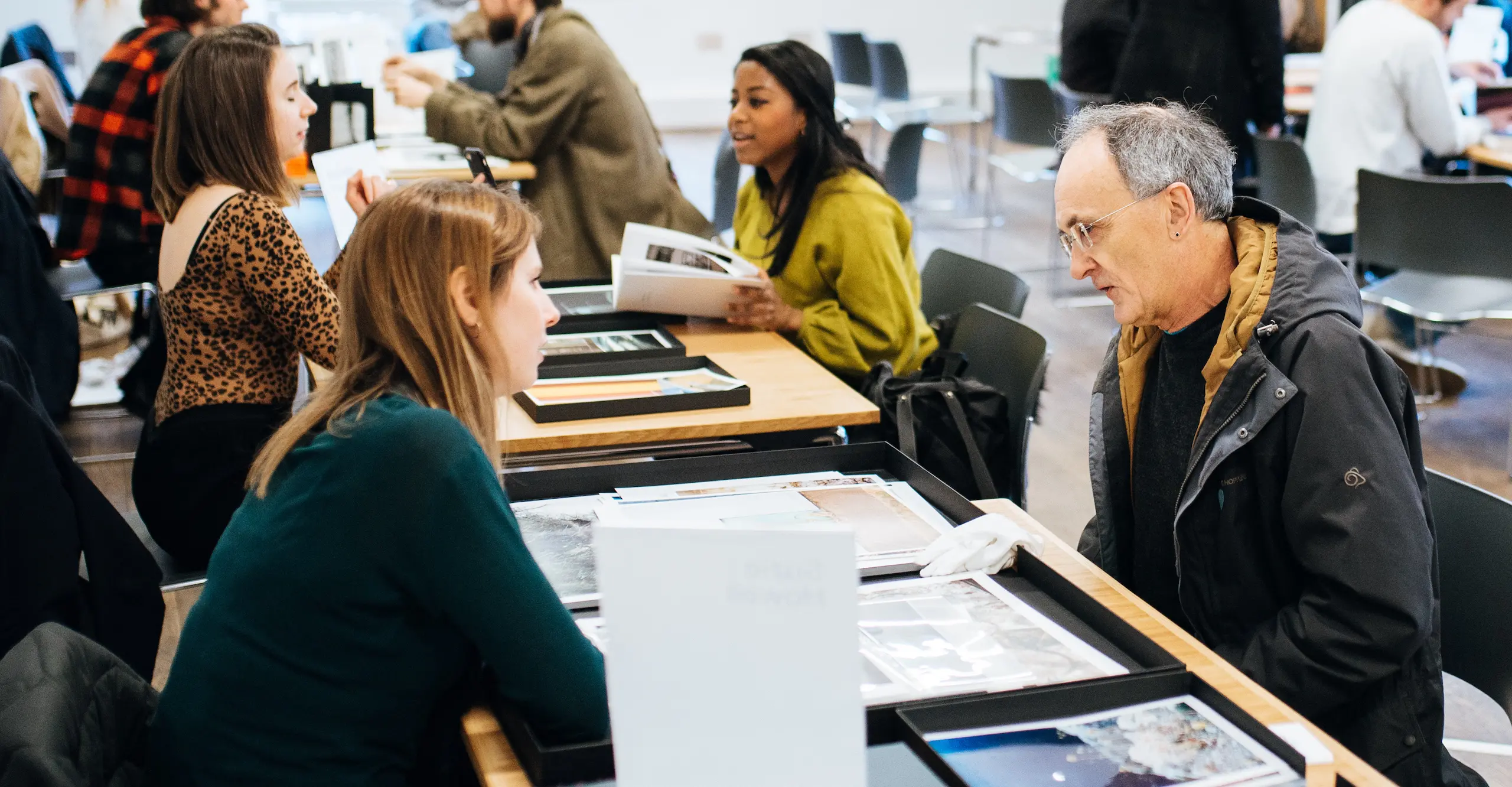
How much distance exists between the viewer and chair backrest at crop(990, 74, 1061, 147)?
19.6ft

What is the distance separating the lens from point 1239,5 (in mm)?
4262

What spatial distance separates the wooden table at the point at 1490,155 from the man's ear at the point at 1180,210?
10.8 feet

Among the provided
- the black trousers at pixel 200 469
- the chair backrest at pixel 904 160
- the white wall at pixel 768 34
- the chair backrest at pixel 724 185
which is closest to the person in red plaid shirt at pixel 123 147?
the black trousers at pixel 200 469

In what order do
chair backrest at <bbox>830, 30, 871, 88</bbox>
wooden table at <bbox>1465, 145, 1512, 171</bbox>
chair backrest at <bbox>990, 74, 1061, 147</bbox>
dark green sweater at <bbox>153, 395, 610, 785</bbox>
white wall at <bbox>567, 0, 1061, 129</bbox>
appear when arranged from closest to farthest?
dark green sweater at <bbox>153, 395, 610, 785</bbox>, wooden table at <bbox>1465, 145, 1512, 171</bbox>, chair backrest at <bbox>990, 74, 1061, 147</bbox>, chair backrest at <bbox>830, 30, 871, 88</bbox>, white wall at <bbox>567, 0, 1061, 129</bbox>

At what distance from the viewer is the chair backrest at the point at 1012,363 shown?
247 centimetres

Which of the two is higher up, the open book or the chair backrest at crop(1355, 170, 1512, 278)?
the open book

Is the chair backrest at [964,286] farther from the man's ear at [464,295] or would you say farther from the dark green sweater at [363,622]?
the dark green sweater at [363,622]

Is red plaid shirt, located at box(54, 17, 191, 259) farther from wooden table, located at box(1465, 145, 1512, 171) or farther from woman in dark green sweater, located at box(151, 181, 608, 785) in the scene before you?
wooden table, located at box(1465, 145, 1512, 171)

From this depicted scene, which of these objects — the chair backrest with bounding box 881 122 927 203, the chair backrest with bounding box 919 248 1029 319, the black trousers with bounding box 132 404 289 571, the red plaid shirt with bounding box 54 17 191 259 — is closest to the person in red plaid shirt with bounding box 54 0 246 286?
the red plaid shirt with bounding box 54 17 191 259

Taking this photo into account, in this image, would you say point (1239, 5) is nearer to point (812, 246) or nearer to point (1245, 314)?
point (812, 246)

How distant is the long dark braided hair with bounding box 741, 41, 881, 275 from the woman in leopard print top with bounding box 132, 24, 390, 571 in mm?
925

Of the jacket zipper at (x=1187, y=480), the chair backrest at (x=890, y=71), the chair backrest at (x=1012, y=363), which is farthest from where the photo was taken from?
the chair backrest at (x=890, y=71)

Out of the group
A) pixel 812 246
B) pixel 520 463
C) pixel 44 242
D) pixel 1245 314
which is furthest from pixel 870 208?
pixel 44 242

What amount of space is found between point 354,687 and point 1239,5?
380 centimetres
